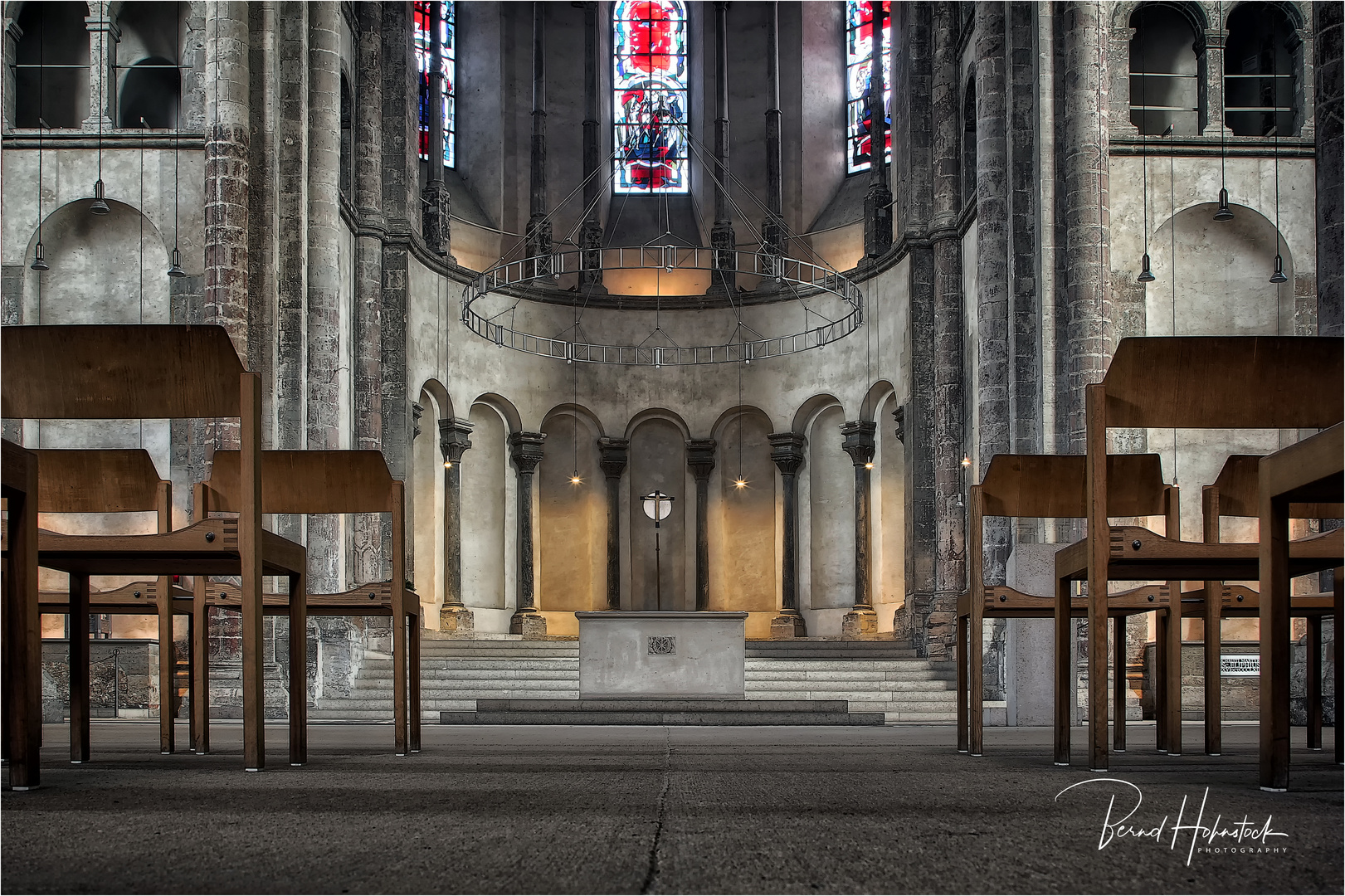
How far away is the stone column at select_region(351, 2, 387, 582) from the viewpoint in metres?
17.7

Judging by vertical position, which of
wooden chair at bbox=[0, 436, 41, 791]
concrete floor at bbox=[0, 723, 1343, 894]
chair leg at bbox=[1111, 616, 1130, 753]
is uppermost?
wooden chair at bbox=[0, 436, 41, 791]

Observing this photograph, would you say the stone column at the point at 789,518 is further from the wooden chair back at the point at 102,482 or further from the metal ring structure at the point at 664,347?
the wooden chair back at the point at 102,482

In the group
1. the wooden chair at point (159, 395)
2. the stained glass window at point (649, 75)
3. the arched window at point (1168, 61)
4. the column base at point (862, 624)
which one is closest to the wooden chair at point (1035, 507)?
the wooden chair at point (159, 395)

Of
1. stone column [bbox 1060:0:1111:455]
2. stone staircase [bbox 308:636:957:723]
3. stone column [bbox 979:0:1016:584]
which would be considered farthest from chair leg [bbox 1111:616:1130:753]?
stone column [bbox 979:0:1016:584]

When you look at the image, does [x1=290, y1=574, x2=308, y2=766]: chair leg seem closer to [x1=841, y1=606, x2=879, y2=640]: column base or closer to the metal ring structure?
the metal ring structure

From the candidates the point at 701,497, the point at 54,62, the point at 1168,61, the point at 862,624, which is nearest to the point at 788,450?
the point at 701,497

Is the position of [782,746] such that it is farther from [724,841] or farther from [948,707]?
[948,707]

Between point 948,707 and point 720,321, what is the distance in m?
10.4

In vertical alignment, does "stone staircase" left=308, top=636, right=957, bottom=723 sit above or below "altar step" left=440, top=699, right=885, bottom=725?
below

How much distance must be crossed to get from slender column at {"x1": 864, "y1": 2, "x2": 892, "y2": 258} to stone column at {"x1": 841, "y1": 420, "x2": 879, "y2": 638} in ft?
8.68

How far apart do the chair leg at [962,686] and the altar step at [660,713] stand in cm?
457

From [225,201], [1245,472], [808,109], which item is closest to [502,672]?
[225,201]

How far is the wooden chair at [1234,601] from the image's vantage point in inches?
218

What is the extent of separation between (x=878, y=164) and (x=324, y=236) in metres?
10.2
